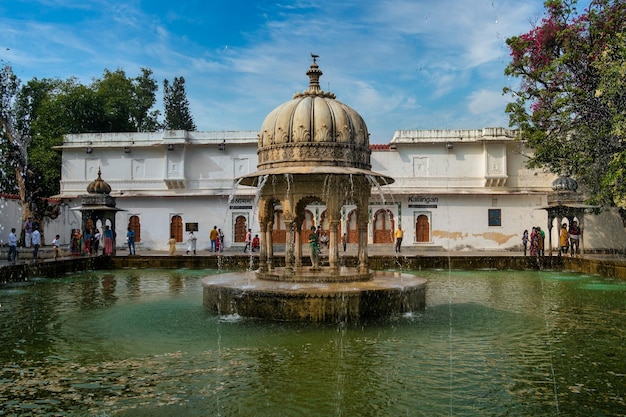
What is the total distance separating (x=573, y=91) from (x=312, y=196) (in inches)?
530


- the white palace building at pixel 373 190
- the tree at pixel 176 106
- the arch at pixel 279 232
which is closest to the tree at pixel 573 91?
the white palace building at pixel 373 190

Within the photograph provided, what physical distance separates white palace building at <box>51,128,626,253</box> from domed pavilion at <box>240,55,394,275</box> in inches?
694

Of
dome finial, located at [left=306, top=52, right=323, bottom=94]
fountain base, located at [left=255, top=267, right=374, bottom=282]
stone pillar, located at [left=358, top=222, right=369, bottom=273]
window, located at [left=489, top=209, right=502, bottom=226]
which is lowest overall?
fountain base, located at [left=255, top=267, right=374, bottom=282]

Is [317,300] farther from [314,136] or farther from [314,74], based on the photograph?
[314,74]

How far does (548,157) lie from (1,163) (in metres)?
31.4

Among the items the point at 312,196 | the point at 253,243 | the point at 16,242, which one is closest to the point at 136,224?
the point at 253,243

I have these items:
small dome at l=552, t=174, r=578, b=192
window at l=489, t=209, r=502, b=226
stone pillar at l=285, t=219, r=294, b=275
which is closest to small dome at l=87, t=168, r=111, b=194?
stone pillar at l=285, t=219, r=294, b=275

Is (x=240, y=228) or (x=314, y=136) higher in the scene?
(x=314, y=136)

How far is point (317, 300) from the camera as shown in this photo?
29.3ft

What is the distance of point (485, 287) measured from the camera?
557 inches

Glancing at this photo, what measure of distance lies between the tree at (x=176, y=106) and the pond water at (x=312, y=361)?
36.2 metres

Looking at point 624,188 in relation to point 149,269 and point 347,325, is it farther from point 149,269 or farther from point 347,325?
point 149,269

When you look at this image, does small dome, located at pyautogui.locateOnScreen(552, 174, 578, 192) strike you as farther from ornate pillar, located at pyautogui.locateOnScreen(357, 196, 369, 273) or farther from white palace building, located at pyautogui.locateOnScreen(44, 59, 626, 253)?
ornate pillar, located at pyautogui.locateOnScreen(357, 196, 369, 273)

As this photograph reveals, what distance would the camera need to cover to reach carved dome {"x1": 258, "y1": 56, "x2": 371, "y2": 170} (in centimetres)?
1055
